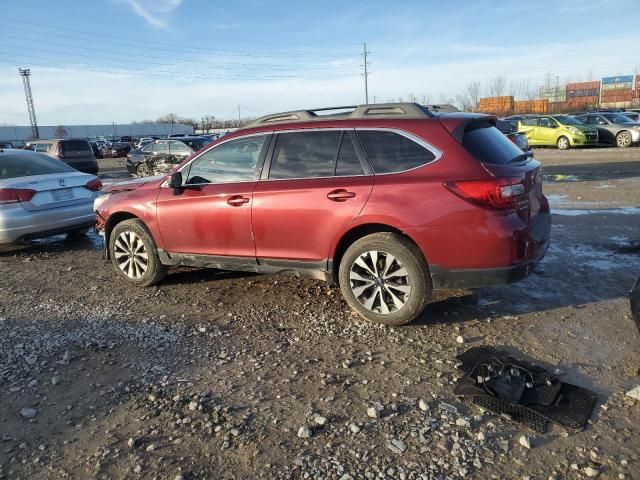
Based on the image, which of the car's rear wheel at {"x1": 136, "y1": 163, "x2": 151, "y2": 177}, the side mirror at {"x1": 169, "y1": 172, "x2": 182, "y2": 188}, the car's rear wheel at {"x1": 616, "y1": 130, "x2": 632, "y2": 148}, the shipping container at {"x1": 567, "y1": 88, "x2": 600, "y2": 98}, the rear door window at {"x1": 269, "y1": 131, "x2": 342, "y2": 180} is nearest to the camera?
the rear door window at {"x1": 269, "y1": 131, "x2": 342, "y2": 180}

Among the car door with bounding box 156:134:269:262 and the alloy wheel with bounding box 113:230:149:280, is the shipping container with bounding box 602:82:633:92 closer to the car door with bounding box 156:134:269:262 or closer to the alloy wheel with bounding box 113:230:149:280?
the car door with bounding box 156:134:269:262

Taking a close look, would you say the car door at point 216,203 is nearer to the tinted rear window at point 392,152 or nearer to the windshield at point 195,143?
the tinted rear window at point 392,152

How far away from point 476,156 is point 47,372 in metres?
3.73

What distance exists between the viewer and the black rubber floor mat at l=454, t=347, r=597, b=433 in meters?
2.97

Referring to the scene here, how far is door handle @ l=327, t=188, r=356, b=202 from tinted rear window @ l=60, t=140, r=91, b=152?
63.0ft

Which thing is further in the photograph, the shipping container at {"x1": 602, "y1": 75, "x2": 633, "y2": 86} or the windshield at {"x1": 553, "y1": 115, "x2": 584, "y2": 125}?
the shipping container at {"x1": 602, "y1": 75, "x2": 633, "y2": 86}

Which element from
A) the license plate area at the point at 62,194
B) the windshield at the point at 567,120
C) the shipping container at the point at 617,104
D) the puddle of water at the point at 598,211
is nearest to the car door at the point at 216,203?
the license plate area at the point at 62,194

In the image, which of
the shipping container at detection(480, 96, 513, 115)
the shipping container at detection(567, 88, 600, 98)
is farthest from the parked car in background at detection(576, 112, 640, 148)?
the shipping container at detection(567, 88, 600, 98)

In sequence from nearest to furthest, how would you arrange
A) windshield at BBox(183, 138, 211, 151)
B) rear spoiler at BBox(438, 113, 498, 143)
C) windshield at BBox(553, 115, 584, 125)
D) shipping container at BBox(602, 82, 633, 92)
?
rear spoiler at BBox(438, 113, 498, 143) → windshield at BBox(183, 138, 211, 151) → windshield at BBox(553, 115, 584, 125) → shipping container at BBox(602, 82, 633, 92)

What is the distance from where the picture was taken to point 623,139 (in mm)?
22391

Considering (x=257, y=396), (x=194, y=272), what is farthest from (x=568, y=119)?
(x=257, y=396)

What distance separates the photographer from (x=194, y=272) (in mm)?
6219

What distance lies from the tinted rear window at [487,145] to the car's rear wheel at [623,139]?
2145cm

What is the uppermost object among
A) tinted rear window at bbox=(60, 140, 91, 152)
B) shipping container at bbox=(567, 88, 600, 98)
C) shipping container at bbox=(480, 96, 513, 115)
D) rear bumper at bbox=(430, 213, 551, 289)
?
shipping container at bbox=(567, 88, 600, 98)
